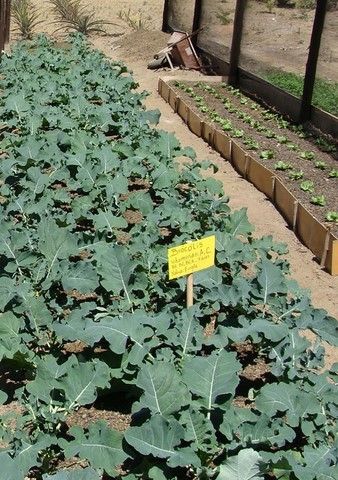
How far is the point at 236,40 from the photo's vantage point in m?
11.6

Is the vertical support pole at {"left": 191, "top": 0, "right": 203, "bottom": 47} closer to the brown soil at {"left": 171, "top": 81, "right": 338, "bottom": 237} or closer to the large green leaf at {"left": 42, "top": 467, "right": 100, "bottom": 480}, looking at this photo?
the brown soil at {"left": 171, "top": 81, "right": 338, "bottom": 237}

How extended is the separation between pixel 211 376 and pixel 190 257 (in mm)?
649

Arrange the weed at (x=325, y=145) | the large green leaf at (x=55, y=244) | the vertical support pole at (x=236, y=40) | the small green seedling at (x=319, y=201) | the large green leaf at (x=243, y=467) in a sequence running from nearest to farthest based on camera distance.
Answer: the large green leaf at (x=243, y=467) < the large green leaf at (x=55, y=244) < the small green seedling at (x=319, y=201) < the weed at (x=325, y=145) < the vertical support pole at (x=236, y=40)

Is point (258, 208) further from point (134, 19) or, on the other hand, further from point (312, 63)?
point (134, 19)

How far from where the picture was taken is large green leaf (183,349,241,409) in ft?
10.2

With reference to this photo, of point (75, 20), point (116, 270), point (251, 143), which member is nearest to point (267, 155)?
point (251, 143)

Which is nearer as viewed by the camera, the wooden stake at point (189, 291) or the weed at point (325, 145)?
the wooden stake at point (189, 291)

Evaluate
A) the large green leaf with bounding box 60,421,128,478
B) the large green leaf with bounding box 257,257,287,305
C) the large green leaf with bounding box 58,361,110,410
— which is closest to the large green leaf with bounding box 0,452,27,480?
the large green leaf with bounding box 60,421,128,478

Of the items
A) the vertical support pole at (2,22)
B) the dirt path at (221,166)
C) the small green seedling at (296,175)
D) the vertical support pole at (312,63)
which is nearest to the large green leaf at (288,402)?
the dirt path at (221,166)

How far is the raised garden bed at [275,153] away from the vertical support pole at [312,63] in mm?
268

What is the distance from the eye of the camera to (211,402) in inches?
123

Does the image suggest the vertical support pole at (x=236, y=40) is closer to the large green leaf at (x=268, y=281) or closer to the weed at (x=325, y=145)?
the weed at (x=325, y=145)

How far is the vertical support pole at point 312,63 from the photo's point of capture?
888 centimetres

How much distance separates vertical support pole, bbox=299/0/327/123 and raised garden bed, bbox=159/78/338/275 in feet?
0.88
